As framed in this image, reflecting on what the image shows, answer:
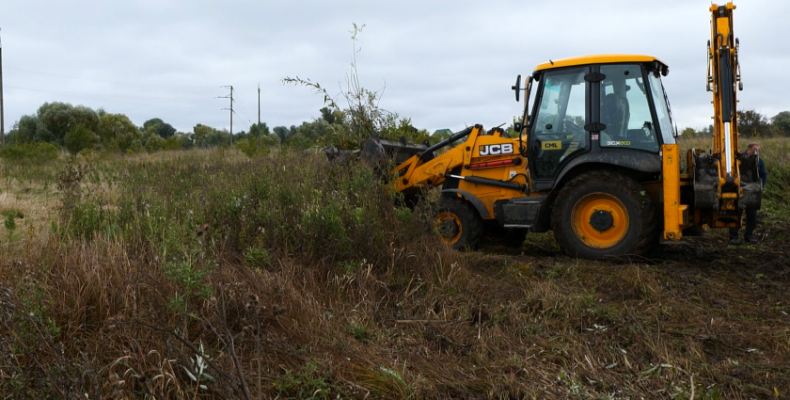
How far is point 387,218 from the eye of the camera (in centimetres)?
670

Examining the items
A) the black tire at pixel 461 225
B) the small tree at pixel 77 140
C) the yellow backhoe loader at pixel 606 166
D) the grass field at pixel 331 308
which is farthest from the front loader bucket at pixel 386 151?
the small tree at pixel 77 140

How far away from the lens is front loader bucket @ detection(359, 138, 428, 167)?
8.77m

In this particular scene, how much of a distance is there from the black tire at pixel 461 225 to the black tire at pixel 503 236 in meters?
0.58

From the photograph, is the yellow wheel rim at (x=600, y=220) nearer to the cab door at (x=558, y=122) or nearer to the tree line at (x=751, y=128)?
the cab door at (x=558, y=122)

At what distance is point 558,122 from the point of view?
820 centimetres

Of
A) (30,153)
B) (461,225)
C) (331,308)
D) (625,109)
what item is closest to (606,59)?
(625,109)

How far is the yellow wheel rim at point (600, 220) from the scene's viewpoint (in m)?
7.68

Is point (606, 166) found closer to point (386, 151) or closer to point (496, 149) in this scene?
point (496, 149)

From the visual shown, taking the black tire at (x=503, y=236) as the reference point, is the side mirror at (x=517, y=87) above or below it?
above

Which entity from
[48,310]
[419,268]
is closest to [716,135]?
[419,268]

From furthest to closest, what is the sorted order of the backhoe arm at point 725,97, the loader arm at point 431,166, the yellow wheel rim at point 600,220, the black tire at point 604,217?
the loader arm at point 431,166
the yellow wheel rim at point 600,220
the black tire at point 604,217
the backhoe arm at point 725,97

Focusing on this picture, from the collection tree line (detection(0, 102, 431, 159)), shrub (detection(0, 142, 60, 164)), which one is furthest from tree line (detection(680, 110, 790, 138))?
shrub (detection(0, 142, 60, 164))

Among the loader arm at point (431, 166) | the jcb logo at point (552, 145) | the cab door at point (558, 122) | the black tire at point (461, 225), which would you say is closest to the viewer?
the cab door at point (558, 122)

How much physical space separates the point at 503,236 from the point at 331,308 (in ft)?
14.8
